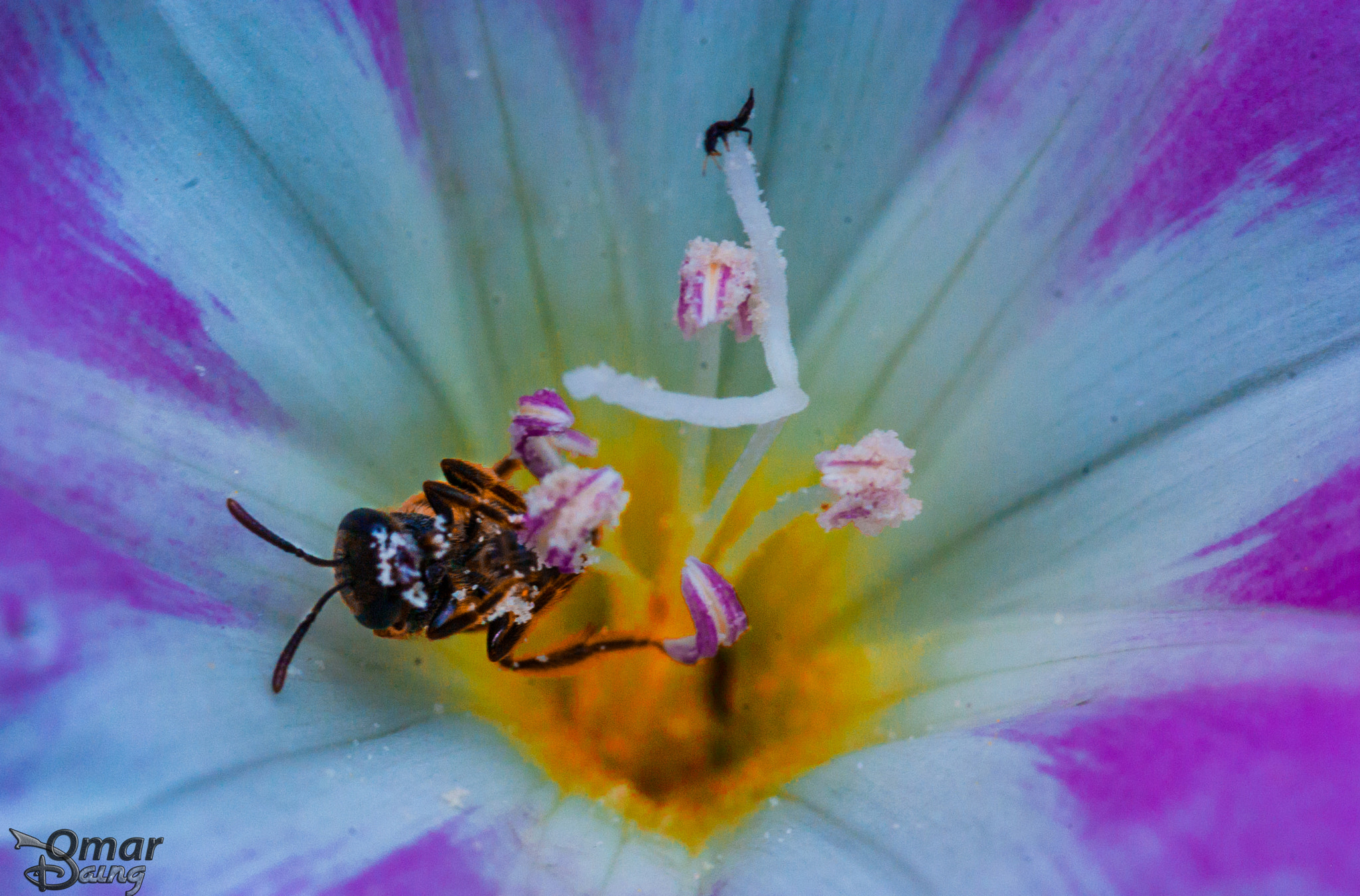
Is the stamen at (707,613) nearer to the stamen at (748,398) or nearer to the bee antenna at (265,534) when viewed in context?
the stamen at (748,398)

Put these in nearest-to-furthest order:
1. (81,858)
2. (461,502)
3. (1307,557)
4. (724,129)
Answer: (81,858)
(1307,557)
(461,502)
(724,129)

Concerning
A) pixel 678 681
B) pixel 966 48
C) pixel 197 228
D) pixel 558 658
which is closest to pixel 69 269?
pixel 197 228

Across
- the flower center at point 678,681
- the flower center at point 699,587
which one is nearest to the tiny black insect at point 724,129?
the flower center at point 699,587

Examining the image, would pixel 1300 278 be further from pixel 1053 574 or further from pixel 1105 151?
pixel 1053 574

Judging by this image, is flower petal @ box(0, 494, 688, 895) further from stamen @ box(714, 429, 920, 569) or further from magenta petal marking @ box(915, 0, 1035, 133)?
magenta petal marking @ box(915, 0, 1035, 133)

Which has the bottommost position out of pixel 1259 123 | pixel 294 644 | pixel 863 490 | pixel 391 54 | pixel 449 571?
pixel 294 644

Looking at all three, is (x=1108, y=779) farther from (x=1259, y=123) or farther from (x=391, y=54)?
(x=391, y=54)
